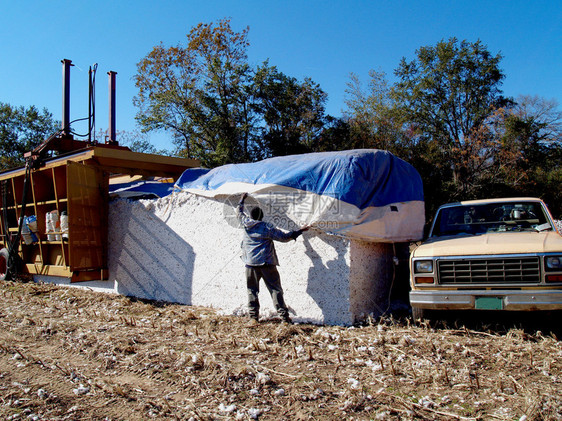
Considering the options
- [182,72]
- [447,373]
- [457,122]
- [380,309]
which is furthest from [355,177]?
[182,72]

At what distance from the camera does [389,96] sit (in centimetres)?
2352

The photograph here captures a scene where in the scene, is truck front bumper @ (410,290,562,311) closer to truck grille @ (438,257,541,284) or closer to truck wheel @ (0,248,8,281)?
truck grille @ (438,257,541,284)

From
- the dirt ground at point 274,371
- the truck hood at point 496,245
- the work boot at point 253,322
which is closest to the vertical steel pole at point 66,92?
the dirt ground at point 274,371

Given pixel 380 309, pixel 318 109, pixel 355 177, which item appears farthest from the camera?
pixel 318 109

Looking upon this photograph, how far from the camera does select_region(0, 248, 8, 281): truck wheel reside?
1111cm

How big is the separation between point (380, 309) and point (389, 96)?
1865 centimetres

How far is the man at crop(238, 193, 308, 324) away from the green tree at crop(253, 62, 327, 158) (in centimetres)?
1552

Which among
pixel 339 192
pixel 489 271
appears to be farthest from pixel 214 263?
pixel 489 271

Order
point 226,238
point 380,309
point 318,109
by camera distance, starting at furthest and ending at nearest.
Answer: point 318,109, point 226,238, point 380,309

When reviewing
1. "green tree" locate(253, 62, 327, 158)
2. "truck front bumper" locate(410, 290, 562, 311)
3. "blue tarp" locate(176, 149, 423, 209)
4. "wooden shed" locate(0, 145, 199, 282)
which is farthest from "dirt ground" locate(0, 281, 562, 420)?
Result: "green tree" locate(253, 62, 327, 158)

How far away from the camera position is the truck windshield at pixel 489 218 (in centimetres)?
694

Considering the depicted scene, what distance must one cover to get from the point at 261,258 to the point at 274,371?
78.1 inches

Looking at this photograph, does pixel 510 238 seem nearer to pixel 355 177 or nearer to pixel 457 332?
pixel 457 332

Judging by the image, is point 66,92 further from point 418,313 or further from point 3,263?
point 418,313
